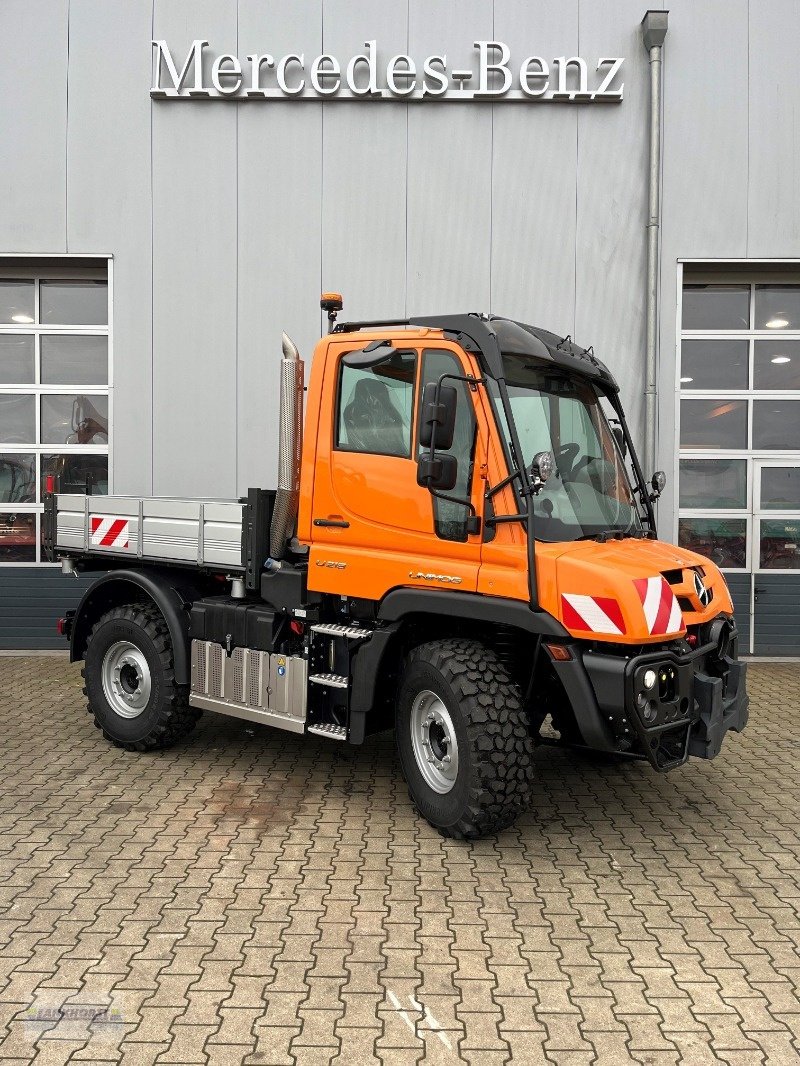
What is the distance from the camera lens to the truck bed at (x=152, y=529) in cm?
559

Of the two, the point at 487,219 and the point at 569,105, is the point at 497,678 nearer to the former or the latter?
the point at 487,219

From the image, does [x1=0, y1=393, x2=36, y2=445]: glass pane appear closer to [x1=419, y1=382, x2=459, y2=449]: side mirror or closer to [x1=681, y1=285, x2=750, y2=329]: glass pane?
[x1=419, y1=382, x2=459, y2=449]: side mirror

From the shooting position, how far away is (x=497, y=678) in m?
4.32

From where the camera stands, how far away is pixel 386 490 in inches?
186

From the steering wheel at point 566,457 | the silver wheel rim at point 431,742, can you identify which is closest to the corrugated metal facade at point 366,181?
the steering wheel at point 566,457

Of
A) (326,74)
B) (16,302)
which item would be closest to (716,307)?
(326,74)

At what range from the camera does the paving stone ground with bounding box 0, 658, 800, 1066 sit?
2.87 m

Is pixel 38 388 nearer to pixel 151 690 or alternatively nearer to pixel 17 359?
pixel 17 359

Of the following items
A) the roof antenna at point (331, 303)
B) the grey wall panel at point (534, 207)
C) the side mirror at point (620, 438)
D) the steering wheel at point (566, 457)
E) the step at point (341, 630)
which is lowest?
the step at point (341, 630)

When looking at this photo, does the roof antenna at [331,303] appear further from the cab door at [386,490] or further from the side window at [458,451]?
the side window at [458,451]

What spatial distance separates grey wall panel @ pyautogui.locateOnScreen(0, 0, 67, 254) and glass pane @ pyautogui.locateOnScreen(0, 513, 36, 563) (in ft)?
10.8

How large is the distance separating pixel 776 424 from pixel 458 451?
674 centimetres

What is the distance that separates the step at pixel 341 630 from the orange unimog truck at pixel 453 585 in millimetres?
17

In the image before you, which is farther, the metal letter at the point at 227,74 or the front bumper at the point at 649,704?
the metal letter at the point at 227,74
